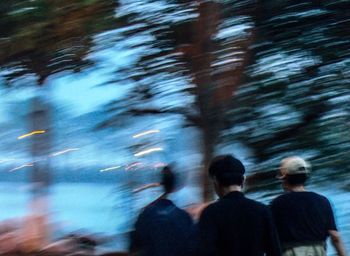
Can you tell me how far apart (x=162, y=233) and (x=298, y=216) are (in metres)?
0.90

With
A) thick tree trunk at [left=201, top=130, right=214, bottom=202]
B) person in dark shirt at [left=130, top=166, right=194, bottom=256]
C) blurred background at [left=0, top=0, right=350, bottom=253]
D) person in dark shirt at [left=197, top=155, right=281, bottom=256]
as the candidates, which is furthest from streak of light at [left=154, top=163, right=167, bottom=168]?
person in dark shirt at [left=197, top=155, right=281, bottom=256]

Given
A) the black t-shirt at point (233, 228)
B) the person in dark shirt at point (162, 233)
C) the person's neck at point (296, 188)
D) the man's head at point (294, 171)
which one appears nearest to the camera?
the black t-shirt at point (233, 228)

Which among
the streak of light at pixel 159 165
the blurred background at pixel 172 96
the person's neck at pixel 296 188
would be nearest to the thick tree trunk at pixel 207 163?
the blurred background at pixel 172 96

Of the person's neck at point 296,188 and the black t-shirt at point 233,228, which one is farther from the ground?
the black t-shirt at point 233,228

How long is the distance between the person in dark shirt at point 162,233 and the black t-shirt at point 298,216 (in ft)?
2.00

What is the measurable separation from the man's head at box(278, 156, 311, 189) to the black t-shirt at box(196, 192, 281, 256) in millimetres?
470

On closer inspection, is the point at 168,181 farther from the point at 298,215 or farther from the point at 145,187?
the point at 298,215

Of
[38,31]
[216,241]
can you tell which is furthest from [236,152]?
[38,31]

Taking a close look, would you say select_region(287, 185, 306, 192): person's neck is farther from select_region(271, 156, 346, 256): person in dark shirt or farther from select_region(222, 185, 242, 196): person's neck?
select_region(222, 185, 242, 196): person's neck

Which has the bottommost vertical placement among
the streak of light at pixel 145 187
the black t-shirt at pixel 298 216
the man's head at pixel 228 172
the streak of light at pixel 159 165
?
the black t-shirt at pixel 298 216

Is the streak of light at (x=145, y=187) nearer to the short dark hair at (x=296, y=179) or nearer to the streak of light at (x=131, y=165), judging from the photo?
the streak of light at (x=131, y=165)

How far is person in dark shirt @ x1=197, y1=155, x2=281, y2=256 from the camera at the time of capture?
3816 mm

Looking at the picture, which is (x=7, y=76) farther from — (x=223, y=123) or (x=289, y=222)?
(x=289, y=222)

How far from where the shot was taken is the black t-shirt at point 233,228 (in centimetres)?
381
